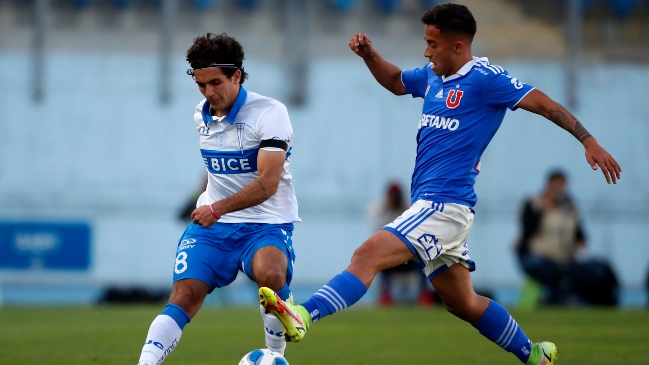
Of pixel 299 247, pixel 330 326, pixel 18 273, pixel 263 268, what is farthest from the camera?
pixel 299 247

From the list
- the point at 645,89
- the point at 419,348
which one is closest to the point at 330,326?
the point at 419,348

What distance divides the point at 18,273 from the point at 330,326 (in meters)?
9.16

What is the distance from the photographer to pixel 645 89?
2214cm

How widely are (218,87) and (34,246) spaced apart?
14.1 m

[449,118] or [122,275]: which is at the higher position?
[449,118]

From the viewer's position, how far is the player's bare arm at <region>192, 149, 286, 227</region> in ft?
20.4

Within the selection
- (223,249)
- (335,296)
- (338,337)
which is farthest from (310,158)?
(335,296)

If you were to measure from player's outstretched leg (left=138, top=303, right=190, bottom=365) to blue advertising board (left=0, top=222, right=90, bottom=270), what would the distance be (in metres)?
13.9

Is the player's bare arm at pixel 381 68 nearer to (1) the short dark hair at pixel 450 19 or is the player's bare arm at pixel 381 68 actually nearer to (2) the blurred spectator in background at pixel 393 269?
(1) the short dark hair at pixel 450 19

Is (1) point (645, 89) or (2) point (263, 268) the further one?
(1) point (645, 89)

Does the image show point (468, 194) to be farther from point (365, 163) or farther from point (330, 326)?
point (365, 163)

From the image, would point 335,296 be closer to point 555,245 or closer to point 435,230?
point 435,230

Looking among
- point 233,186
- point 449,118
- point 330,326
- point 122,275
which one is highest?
point 449,118

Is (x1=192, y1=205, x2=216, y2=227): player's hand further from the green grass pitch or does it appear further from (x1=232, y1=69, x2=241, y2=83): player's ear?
the green grass pitch
